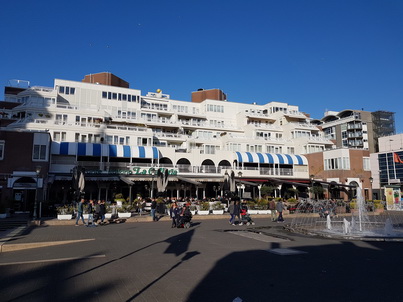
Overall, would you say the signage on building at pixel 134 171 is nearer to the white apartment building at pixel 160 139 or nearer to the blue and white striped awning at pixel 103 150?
the white apartment building at pixel 160 139

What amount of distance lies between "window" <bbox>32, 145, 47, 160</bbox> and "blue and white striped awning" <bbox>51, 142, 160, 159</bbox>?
647 cm

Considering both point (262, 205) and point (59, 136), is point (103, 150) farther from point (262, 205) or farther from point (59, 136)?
point (262, 205)

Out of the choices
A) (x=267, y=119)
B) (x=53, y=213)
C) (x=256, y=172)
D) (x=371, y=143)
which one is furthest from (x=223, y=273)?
(x=371, y=143)

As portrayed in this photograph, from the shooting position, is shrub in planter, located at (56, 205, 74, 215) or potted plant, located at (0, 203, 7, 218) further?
potted plant, located at (0, 203, 7, 218)

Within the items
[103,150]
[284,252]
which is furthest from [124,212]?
[103,150]

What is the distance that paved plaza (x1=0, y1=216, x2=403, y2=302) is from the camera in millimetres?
6148

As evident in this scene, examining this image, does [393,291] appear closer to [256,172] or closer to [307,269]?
[307,269]

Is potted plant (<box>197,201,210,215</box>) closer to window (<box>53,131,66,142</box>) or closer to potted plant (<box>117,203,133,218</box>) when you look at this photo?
potted plant (<box>117,203,133,218</box>)

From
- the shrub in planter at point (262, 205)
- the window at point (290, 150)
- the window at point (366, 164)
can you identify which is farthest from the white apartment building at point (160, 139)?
the window at point (366, 164)

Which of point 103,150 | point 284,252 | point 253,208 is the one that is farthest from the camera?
point 103,150

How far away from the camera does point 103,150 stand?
38625 millimetres

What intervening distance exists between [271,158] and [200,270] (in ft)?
137

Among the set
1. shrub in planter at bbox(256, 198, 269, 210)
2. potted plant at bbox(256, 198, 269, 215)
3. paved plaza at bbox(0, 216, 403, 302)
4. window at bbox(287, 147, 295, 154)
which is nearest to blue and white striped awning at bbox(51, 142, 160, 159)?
shrub in planter at bbox(256, 198, 269, 210)

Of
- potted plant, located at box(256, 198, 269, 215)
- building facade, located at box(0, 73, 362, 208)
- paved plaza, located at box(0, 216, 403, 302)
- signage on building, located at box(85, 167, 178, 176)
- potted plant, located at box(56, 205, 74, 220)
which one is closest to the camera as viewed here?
paved plaza, located at box(0, 216, 403, 302)
